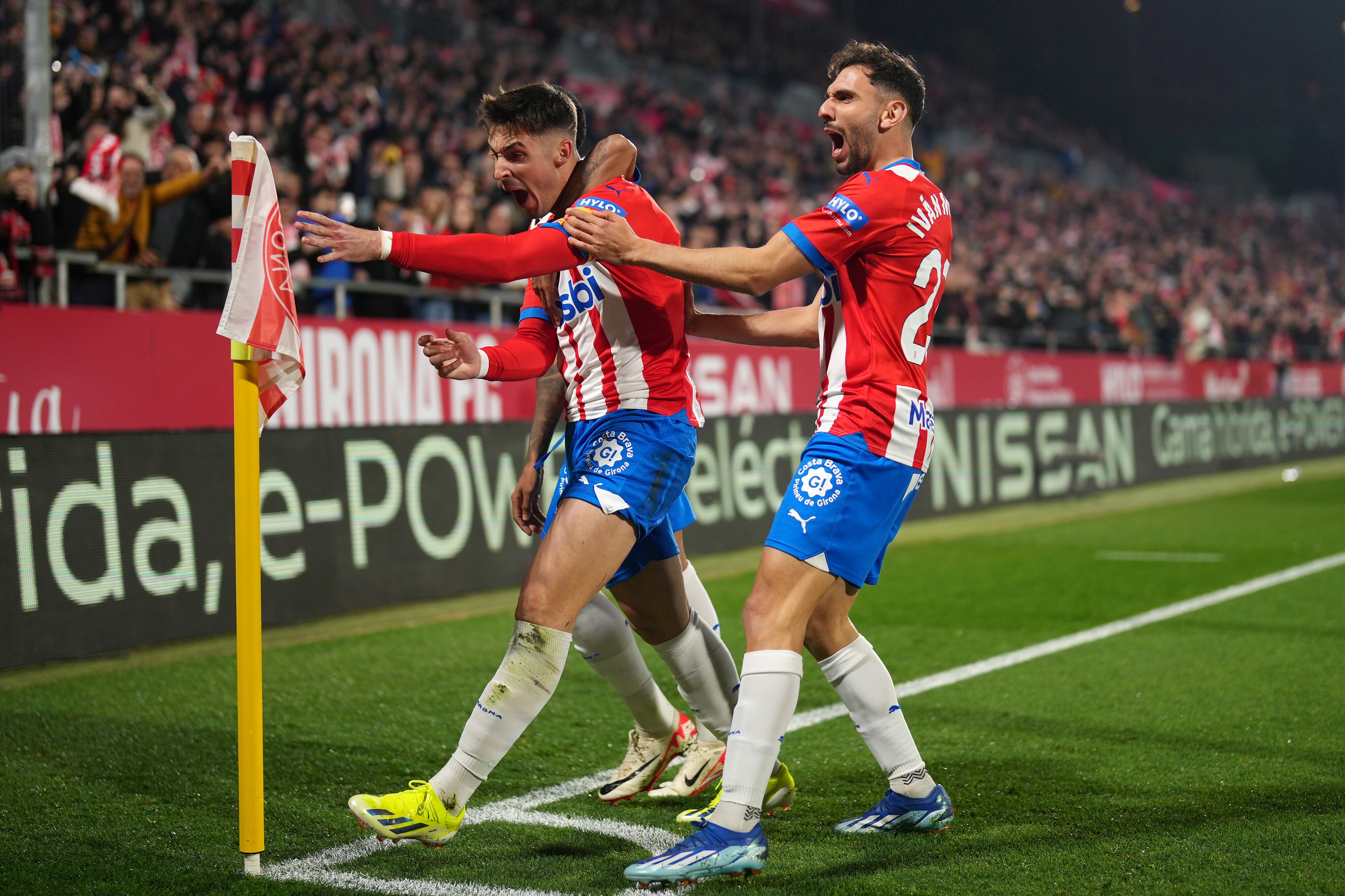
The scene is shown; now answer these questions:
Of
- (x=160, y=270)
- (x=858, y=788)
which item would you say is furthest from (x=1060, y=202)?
(x=858, y=788)

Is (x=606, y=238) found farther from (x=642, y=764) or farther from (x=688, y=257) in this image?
(x=642, y=764)

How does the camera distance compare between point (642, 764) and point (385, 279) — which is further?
point (385, 279)

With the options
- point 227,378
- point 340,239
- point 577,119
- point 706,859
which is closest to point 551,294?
point 577,119

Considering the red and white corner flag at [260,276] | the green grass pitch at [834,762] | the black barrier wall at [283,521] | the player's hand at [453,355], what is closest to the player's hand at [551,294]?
the player's hand at [453,355]

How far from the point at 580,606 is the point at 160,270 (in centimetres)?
700

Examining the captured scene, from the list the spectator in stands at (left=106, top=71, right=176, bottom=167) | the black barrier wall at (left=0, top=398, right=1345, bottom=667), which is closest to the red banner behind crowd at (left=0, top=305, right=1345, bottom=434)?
the black barrier wall at (left=0, top=398, right=1345, bottom=667)

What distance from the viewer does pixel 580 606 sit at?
3508mm

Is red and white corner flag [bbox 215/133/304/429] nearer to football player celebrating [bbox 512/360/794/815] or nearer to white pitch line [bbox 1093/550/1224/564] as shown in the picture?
football player celebrating [bbox 512/360/794/815]

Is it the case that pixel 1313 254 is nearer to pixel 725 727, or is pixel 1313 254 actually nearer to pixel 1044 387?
pixel 1044 387

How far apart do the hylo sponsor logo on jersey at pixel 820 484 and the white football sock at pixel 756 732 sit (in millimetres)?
398

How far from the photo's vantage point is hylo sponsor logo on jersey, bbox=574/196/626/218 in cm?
345

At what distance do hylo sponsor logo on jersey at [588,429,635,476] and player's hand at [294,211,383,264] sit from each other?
2.75 feet

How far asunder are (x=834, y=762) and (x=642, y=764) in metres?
0.79

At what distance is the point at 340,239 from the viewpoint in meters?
3.09
